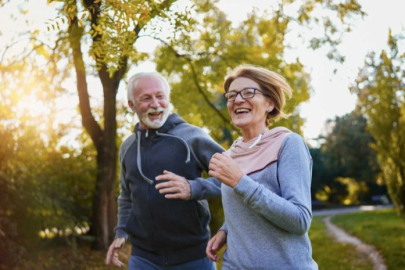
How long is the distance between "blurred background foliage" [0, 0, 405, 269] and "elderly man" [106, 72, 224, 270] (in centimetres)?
101

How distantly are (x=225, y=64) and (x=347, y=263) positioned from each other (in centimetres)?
509

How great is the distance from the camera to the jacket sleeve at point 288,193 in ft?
8.05

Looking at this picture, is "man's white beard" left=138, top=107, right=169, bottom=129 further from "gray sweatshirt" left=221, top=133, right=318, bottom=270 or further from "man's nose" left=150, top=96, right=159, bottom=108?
"gray sweatshirt" left=221, top=133, right=318, bottom=270

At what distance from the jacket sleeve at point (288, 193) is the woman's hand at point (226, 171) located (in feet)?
0.11

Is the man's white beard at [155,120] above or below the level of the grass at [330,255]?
above

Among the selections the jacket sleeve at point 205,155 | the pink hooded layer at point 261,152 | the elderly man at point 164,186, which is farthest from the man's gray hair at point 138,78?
the pink hooded layer at point 261,152

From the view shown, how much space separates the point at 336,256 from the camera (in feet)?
41.9

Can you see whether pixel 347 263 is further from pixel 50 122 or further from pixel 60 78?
pixel 60 78

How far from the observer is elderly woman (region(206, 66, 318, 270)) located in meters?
2.49

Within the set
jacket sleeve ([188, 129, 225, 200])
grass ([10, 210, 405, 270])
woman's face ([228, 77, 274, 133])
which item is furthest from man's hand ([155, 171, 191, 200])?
grass ([10, 210, 405, 270])

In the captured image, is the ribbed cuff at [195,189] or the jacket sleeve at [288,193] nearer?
the jacket sleeve at [288,193]

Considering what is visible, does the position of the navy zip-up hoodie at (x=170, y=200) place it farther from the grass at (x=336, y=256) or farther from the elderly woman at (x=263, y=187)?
the grass at (x=336, y=256)

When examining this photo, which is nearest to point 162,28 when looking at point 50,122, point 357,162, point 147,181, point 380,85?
point 147,181

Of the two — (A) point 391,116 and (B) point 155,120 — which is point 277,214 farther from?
(A) point 391,116
